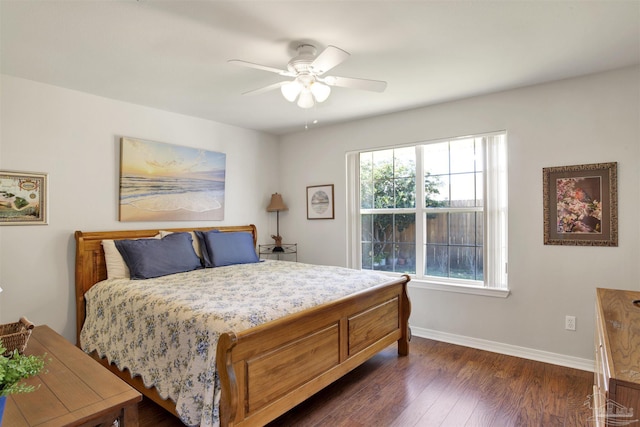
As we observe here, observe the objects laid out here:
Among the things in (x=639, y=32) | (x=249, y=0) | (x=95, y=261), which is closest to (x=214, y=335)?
(x=249, y=0)

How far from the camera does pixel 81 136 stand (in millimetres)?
3088

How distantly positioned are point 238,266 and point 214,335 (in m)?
1.88

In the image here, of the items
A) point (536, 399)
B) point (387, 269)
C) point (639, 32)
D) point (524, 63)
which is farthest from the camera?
point (387, 269)

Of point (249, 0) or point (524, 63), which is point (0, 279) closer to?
point (249, 0)

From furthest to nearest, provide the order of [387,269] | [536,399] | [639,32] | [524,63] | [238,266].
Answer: [387,269], [238,266], [524,63], [536,399], [639,32]

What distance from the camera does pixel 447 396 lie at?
8.03ft

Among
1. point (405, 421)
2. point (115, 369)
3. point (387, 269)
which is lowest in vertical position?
point (405, 421)

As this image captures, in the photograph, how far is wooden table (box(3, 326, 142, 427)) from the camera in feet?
3.41

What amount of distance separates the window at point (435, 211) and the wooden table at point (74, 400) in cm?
314

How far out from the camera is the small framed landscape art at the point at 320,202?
14.5ft

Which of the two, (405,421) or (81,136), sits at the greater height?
(81,136)

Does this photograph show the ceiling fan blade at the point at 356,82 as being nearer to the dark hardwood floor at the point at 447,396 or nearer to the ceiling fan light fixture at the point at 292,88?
the ceiling fan light fixture at the point at 292,88

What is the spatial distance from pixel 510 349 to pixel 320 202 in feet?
8.47

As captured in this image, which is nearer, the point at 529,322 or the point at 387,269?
the point at 529,322
